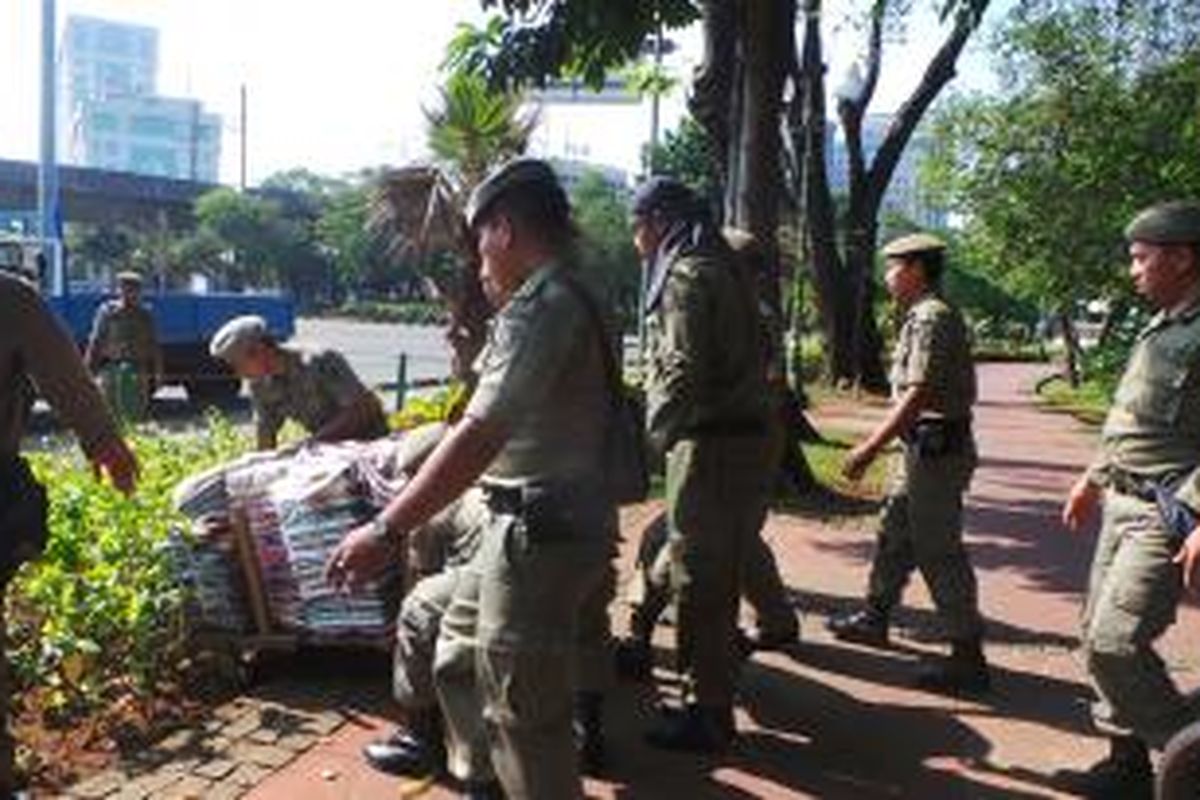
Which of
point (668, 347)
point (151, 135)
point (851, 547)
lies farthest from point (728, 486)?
point (151, 135)

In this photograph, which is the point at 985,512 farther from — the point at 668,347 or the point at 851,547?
the point at 668,347

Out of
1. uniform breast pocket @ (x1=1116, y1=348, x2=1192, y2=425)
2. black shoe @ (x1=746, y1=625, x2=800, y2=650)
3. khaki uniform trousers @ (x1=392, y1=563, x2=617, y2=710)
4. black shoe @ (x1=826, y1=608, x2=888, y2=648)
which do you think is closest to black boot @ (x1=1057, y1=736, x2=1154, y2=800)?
uniform breast pocket @ (x1=1116, y1=348, x2=1192, y2=425)

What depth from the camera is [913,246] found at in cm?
665

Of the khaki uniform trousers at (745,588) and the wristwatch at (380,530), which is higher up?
the wristwatch at (380,530)

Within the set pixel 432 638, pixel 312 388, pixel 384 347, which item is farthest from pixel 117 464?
pixel 384 347

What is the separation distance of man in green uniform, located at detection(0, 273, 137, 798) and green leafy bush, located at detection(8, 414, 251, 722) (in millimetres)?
880

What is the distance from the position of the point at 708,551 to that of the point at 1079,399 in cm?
2755

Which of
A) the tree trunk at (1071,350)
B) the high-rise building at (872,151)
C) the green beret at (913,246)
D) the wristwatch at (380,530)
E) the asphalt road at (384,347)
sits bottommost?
the asphalt road at (384,347)

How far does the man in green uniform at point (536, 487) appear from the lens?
392 centimetres

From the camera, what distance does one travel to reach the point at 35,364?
Result: 14.9 ft

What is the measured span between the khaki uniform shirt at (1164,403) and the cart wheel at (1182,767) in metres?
0.71

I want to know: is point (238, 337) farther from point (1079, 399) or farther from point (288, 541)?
point (1079, 399)

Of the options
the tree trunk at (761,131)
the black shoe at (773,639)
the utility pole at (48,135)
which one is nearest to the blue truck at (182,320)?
the utility pole at (48,135)

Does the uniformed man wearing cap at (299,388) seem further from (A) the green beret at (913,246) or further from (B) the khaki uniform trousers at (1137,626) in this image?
(B) the khaki uniform trousers at (1137,626)
